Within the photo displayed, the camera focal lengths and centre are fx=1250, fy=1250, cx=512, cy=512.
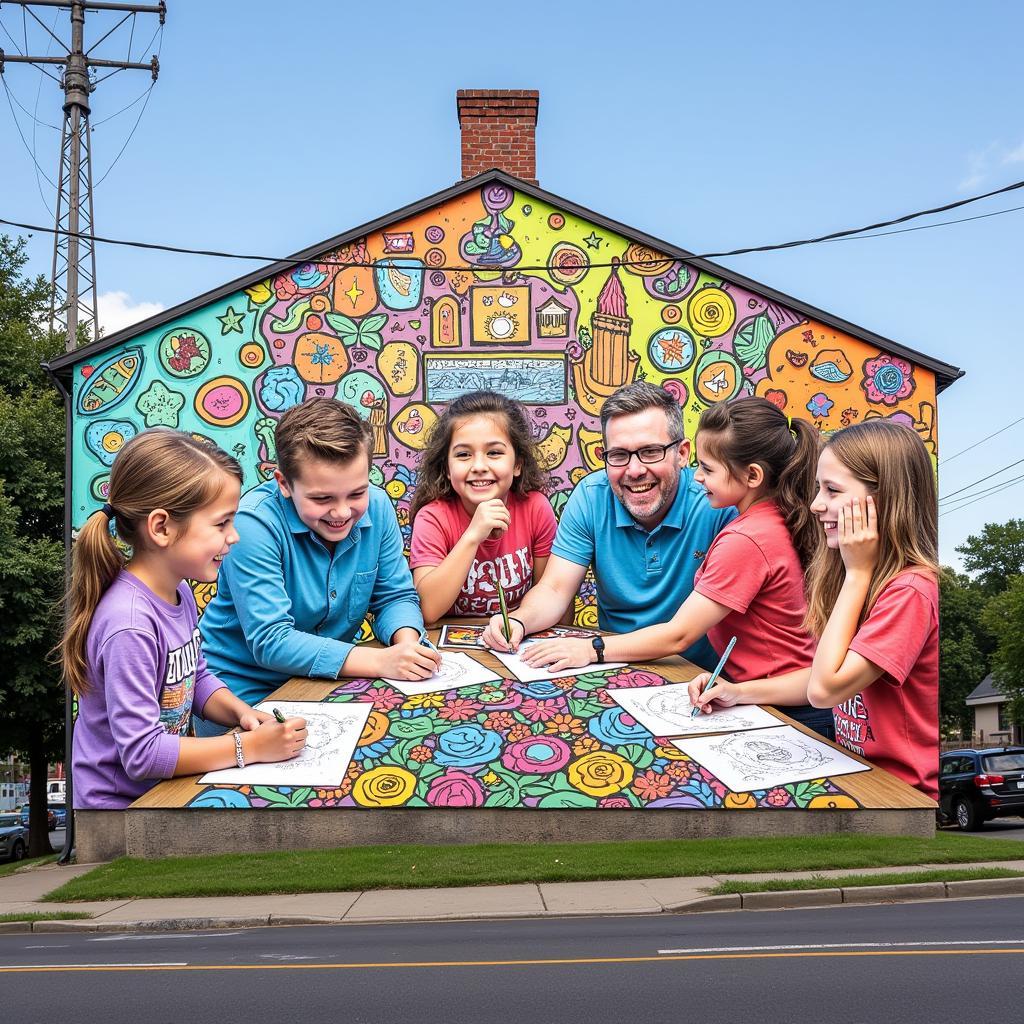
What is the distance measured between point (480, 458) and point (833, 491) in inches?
122

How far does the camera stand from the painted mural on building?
45.2 ft

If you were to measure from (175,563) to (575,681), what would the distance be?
3.30 meters

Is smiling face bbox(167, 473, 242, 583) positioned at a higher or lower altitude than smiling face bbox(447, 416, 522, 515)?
lower

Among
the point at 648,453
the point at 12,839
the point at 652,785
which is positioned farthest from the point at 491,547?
the point at 12,839

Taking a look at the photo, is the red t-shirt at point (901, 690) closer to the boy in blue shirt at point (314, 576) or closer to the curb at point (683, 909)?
the curb at point (683, 909)

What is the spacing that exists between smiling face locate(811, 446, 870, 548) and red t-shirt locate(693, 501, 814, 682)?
1060 millimetres

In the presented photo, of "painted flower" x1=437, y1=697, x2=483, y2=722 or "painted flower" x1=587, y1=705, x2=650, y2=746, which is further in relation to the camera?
"painted flower" x1=437, y1=697, x2=483, y2=722

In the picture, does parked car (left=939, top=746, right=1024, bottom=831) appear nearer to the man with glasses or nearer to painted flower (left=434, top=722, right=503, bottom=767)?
the man with glasses

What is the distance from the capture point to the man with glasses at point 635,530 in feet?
30.0

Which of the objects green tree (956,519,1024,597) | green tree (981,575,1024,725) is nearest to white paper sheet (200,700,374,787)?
green tree (981,575,1024,725)

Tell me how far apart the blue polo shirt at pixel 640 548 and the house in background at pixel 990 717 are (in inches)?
1971

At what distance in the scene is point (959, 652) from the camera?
6034 centimetres

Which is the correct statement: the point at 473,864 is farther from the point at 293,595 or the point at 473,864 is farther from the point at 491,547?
the point at 491,547

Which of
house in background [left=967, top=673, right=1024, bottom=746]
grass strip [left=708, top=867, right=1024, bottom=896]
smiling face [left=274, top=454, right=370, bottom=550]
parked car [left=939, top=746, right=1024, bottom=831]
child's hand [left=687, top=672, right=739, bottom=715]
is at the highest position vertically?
smiling face [left=274, top=454, right=370, bottom=550]
